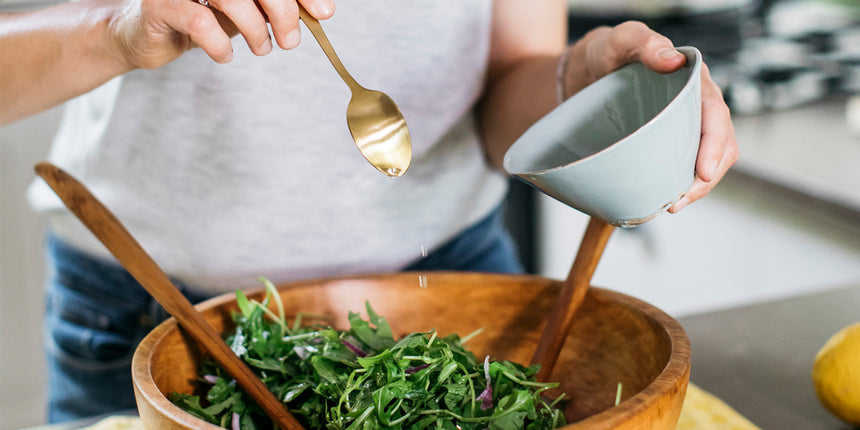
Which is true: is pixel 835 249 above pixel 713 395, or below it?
below

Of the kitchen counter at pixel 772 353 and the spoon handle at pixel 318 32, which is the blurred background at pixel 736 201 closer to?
the kitchen counter at pixel 772 353

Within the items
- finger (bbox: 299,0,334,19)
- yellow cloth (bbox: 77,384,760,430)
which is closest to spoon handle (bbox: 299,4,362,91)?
finger (bbox: 299,0,334,19)

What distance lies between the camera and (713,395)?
879 millimetres

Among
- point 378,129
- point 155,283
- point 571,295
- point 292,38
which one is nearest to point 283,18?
point 292,38

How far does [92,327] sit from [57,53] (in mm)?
518

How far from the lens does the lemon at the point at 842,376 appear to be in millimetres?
761

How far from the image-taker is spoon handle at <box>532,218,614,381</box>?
75 centimetres

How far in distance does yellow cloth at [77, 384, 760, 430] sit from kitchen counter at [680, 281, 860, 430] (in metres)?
0.03

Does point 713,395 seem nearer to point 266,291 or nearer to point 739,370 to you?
point 739,370

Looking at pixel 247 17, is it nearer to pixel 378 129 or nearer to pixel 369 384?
pixel 378 129

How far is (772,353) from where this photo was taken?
0.97m

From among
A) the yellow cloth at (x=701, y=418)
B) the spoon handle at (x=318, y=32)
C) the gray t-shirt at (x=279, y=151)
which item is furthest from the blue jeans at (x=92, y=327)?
the spoon handle at (x=318, y=32)

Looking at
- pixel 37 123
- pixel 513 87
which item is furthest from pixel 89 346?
pixel 37 123

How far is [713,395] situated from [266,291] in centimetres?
54
